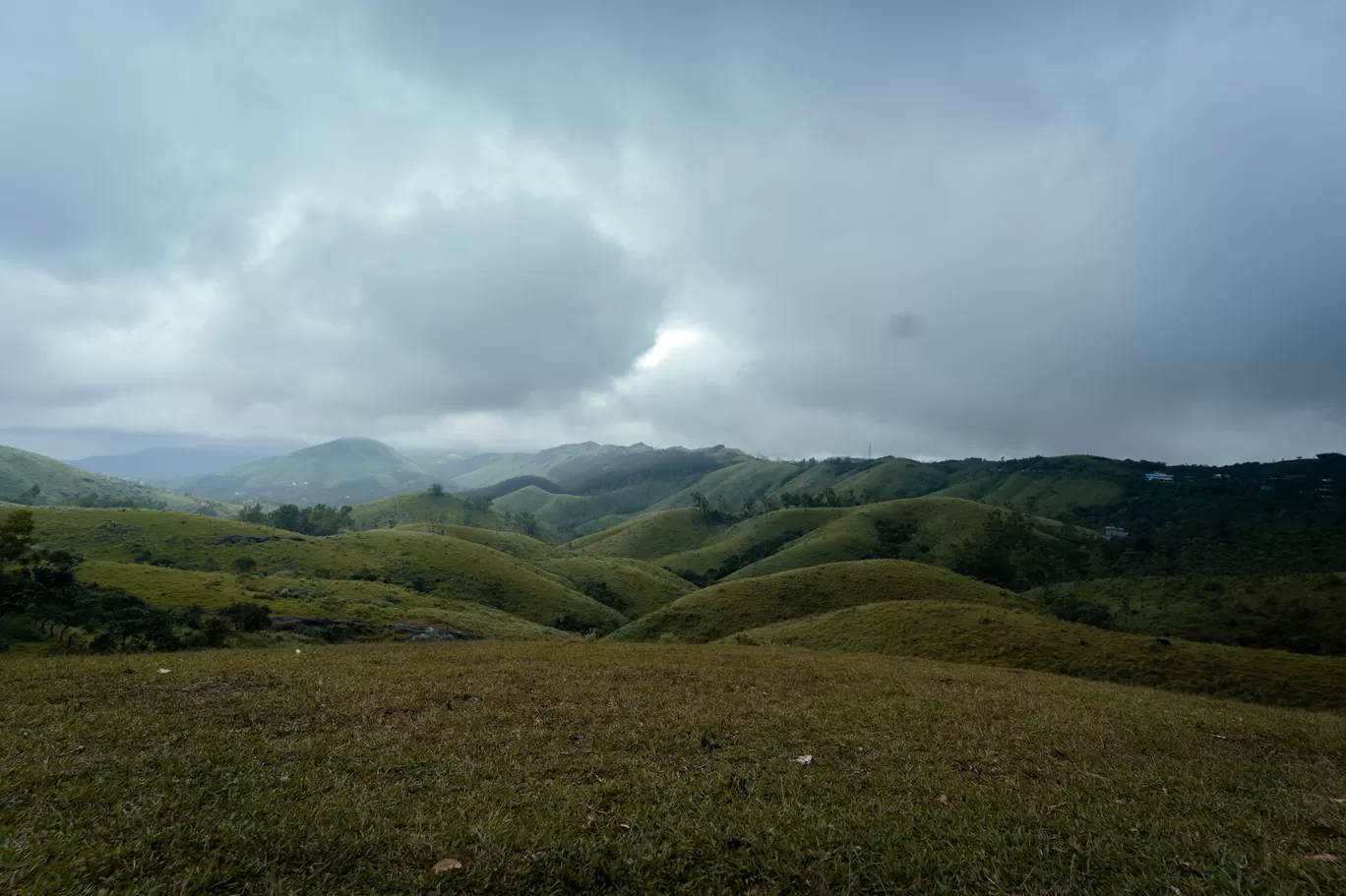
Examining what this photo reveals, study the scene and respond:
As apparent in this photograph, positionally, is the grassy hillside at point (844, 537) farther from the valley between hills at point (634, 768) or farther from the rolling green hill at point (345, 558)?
the valley between hills at point (634, 768)

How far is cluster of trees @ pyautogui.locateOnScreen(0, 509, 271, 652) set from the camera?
94.5 feet

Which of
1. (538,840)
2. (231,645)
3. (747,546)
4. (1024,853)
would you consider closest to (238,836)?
(538,840)

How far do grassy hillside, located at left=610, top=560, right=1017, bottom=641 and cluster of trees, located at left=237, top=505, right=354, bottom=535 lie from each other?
5346 inches

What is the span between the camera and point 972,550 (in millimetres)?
123875

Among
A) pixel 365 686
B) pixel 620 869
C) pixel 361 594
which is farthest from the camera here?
pixel 361 594

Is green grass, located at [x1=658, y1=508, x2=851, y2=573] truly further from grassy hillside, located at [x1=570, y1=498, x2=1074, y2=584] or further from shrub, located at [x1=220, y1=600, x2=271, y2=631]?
shrub, located at [x1=220, y1=600, x2=271, y2=631]

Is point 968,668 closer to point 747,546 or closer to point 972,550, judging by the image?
point 972,550

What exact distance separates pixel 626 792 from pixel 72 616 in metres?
43.0

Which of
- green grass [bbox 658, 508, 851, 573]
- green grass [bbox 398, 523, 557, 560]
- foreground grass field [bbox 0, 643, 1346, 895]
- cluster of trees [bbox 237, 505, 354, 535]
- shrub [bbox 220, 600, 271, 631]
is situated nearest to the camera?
foreground grass field [bbox 0, 643, 1346, 895]

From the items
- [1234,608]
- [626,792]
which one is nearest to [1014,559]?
[1234,608]

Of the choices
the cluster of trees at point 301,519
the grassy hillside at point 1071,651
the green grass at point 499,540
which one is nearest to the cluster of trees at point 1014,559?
the grassy hillside at point 1071,651

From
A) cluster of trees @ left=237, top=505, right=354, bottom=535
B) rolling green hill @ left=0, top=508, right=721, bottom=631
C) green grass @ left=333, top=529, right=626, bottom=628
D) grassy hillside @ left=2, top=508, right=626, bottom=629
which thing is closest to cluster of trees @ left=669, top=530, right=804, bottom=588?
rolling green hill @ left=0, top=508, right=721, bottom=631

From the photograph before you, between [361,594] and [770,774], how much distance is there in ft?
222

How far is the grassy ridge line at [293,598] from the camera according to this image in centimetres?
4869
